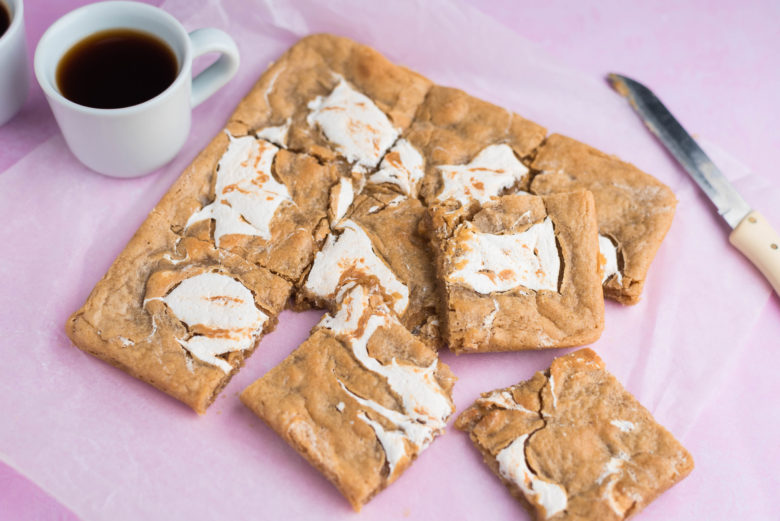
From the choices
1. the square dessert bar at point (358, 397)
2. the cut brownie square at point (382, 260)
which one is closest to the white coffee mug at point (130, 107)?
the cut brownie square at point (382, 260)

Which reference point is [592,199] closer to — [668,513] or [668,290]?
[668,290]

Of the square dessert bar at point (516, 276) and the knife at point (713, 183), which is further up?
the knife at point (713, 183)

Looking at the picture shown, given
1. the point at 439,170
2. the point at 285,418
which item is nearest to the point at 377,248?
the point at 439,170

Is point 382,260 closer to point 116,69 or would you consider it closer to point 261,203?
point 261,203

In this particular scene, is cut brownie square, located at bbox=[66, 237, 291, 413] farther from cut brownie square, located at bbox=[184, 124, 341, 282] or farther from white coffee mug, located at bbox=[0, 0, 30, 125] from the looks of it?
white coffee mug, located at bbox=[0, 0, 30, 125]

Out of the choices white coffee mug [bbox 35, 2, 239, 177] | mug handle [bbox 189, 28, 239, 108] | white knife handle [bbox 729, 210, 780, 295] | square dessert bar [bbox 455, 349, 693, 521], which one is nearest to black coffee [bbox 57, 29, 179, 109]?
white coffee mug [bbox 35, 2, 239, 177]

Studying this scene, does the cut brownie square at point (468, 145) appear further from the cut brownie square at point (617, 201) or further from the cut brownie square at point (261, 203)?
the cut brownie square at point (261, 203)

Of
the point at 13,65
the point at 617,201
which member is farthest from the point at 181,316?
the point at 617,201
